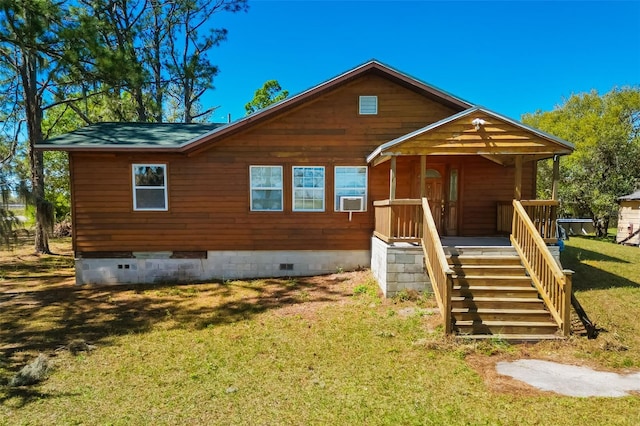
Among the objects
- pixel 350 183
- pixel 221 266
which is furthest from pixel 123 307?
pixel 350 183

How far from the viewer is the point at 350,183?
9414 mm

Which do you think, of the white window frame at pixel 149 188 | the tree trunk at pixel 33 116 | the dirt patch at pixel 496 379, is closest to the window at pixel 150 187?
the white window frame at pixel 149 188

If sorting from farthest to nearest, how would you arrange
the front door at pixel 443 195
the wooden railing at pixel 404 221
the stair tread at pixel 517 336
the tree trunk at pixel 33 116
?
the tree trunk at pixel 33 116 < the front door at pixel 443 195 < the wooden railing at pixel 404 221 < the stair tread at pixel 517 336

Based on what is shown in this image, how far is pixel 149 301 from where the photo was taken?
7742 millimetres

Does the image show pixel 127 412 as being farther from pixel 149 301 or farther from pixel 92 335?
pixel 149 301

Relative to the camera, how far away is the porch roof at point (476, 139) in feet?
23.5

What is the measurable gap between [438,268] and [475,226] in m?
4.15

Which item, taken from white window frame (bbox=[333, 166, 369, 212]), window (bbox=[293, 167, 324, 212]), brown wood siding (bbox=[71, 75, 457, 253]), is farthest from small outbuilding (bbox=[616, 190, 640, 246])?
window (bbox=[293, 167, 324, 212])

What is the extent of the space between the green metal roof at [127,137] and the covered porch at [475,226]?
219 inches

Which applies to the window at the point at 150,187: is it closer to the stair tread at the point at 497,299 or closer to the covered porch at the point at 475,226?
the covered porch at the point at 475,226

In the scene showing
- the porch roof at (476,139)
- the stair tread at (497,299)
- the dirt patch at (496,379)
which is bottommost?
the dirt patch at (496,379)

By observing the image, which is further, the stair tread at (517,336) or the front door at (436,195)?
the front door at (436,195)

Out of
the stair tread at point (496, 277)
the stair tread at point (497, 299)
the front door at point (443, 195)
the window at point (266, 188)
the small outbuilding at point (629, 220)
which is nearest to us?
the stair tread at point (497, 299)

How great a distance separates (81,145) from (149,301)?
429cm
